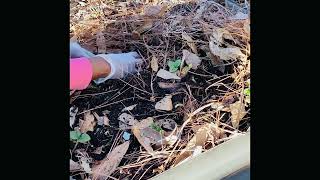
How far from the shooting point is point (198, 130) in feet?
5.22

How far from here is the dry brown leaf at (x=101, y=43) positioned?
5.44 ft

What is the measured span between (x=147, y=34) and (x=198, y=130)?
14.7 inches

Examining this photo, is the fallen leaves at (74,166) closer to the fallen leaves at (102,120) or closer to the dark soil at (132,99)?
the dark soil at (132,99)

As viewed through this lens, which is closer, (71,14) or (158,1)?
(71,14)

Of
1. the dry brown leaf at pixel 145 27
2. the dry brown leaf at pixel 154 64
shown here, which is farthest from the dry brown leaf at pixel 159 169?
the dry brown leaf at pixel 145 27

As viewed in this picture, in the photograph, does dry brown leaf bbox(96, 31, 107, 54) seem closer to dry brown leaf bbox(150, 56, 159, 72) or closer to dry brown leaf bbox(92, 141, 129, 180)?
dry brown leaf bbox(150, 56, 159, 72)

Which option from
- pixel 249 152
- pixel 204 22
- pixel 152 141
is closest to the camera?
pixel 249 152

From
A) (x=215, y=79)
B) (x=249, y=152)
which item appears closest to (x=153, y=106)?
(x=215, y=79)

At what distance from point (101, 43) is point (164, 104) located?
290 mm

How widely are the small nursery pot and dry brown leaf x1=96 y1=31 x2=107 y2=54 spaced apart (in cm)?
46

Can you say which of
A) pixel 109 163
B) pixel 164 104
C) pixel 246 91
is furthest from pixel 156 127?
pixel 246 91

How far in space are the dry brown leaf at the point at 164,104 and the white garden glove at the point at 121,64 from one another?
0.43 feet

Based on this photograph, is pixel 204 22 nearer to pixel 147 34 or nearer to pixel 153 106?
pixel 147 34

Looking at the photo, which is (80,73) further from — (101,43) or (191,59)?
(191,59)
